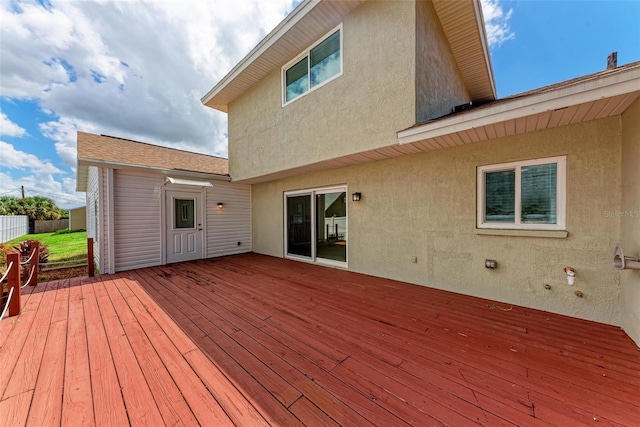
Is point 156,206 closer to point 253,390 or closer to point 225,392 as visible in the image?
point 225,392

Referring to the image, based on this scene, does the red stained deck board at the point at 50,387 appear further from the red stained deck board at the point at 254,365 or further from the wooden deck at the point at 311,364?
the red stained deck board at the point at 254,365

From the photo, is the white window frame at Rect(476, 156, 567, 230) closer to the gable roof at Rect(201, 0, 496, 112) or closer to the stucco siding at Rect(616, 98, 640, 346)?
the stucco siding at Rect(616, 98, 640, 346)

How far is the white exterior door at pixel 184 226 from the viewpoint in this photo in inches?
295

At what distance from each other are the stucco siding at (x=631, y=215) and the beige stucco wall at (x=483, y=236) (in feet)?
0.46

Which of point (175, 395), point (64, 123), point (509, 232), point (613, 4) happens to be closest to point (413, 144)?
point (509, 232)

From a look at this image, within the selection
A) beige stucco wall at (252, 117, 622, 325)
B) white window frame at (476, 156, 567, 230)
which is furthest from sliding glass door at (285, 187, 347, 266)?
white window frame at (476, 156, 567, 230)

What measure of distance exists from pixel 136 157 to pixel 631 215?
10775 millimetres

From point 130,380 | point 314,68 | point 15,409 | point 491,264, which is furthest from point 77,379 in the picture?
point 314,68

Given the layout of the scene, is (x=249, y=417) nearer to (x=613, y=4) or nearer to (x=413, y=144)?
(x=413, y=144)

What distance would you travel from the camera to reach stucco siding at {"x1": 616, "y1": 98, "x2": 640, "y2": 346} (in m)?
2.63

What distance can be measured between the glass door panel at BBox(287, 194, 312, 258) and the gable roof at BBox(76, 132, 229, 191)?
9.62 feet

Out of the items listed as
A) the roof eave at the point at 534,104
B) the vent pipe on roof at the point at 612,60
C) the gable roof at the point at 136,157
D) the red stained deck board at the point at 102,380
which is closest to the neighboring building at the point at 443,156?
the roof eave at the point at 534,104

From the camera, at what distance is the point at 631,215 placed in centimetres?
279

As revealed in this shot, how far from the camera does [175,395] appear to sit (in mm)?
1973
